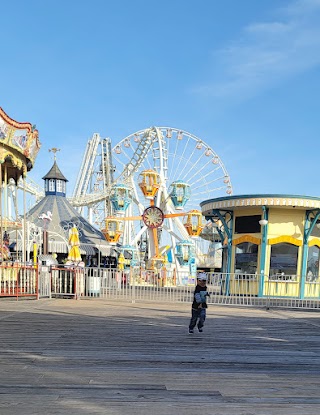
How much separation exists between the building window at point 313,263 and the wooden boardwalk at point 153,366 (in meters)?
→ 7.78

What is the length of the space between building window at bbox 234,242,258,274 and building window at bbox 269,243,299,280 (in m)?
0.71

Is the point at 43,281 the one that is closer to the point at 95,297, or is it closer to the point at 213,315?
the point at 95,297

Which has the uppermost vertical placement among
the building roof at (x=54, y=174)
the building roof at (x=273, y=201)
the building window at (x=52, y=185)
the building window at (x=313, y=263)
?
the building roof at (x=54, y=174)

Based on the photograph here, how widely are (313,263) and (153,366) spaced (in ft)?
46.2

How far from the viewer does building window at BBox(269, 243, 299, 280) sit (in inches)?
691

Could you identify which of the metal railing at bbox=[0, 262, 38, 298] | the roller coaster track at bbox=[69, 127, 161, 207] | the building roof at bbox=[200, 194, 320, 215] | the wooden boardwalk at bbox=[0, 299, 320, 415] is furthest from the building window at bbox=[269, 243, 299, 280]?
the roller coaster track at bbox=[69, 127, 161, 207]

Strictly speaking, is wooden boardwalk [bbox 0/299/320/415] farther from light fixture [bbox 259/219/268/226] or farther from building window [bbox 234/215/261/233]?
building window [bbox 234/215/261/233]

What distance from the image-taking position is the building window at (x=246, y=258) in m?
17.9

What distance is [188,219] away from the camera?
33656 millimetres

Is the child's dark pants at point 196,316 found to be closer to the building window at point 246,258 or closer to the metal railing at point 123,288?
the metal railing at point 123,288

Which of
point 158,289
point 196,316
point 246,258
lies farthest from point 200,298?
point 246,258

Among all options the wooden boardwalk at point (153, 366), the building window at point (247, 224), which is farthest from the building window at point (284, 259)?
the wooden boardwalk at point (153, 366)

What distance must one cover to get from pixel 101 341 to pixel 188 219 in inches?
1052

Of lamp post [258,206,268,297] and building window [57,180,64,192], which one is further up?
building window [57,180,64,192]
